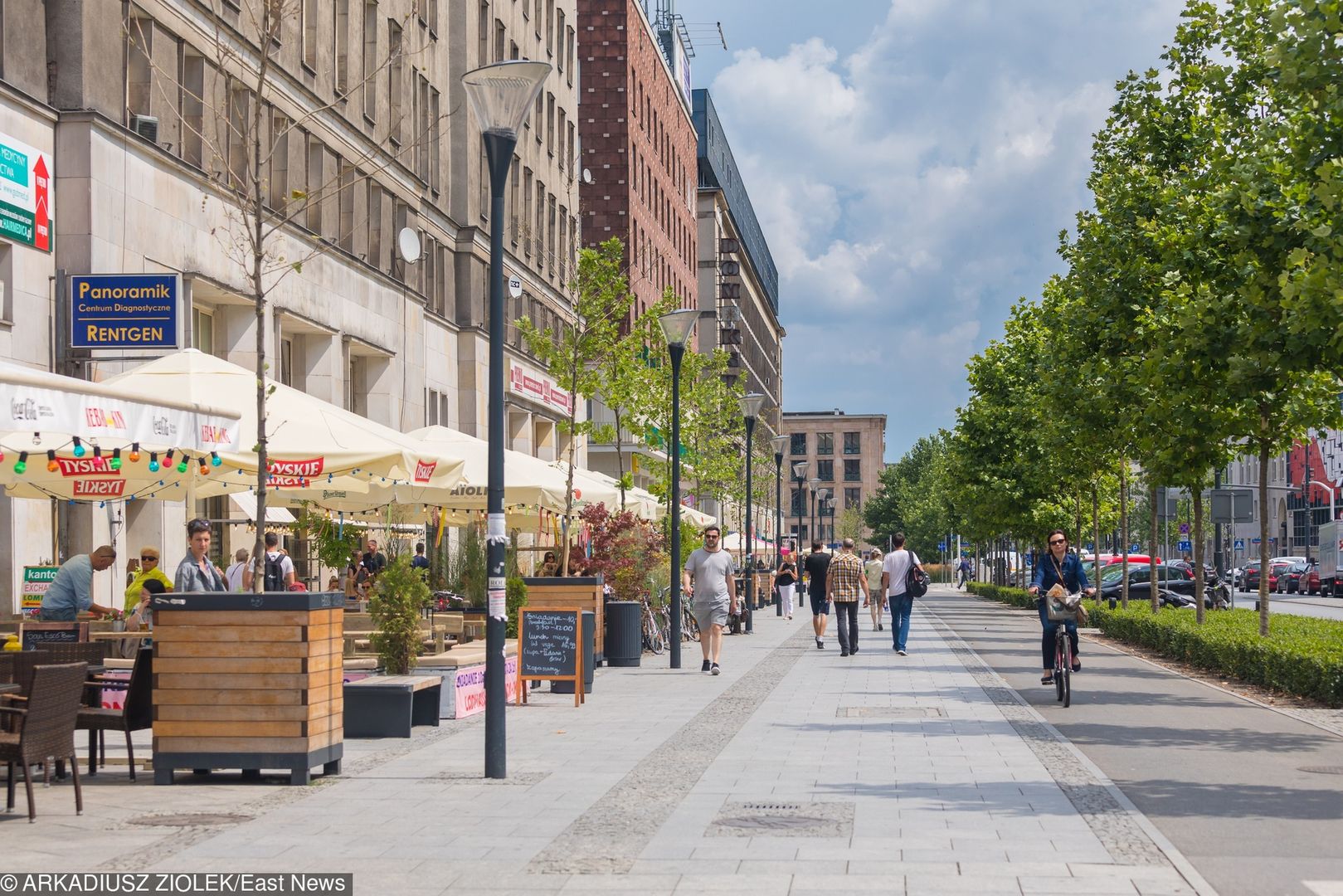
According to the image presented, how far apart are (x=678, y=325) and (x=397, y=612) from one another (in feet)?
35.5

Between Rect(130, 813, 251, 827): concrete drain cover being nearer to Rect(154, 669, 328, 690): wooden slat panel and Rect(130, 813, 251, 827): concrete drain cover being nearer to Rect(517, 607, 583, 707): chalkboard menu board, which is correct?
Rect(154, 669, 328, 690): wooden slat panel

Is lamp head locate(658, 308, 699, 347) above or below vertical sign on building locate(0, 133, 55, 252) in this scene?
below

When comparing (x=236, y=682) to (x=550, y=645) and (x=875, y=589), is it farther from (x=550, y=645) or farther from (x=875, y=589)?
(x=875, y=589)

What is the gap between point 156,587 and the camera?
16.7 meters

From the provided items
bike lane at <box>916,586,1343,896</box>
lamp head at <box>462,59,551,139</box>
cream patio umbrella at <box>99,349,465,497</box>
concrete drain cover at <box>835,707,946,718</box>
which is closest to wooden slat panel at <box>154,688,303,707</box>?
cream patio umbrella at <box>99,349,465,497</box>

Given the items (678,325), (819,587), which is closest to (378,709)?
(678,325)

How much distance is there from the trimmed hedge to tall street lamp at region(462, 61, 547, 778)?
7353 mm

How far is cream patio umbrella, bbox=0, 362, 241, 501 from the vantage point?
10719 millimetres

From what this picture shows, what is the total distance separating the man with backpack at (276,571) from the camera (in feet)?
72.9

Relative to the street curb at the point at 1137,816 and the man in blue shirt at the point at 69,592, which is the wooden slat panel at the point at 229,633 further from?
the street curb at the point at 1137,816

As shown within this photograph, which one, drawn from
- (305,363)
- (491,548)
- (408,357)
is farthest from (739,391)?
(491,548)

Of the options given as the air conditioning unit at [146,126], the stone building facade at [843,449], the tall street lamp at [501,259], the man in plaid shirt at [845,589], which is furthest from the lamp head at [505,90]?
the stone building facade at [843,449]

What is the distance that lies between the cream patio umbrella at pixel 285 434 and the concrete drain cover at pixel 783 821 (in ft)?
21.6

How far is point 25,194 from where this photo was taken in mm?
22078
